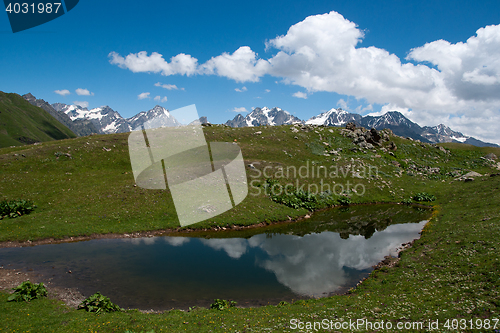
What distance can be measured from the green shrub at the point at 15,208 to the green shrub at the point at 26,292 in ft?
71.8

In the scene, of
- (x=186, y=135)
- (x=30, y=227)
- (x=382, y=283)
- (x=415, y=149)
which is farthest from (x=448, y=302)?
(x=415, y=149)

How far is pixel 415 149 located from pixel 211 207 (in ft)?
276

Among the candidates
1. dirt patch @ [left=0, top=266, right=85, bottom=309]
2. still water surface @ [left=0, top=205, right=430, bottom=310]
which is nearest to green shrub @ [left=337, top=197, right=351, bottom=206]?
still water surface @ [left=0, top=205, right=430, bottom=310]

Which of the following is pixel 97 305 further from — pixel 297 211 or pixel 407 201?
pixel 407 201

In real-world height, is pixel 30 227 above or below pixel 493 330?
above

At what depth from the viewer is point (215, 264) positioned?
2508 cm

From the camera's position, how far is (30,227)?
2969cm

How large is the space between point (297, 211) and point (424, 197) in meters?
32.7

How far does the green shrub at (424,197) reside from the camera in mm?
51812

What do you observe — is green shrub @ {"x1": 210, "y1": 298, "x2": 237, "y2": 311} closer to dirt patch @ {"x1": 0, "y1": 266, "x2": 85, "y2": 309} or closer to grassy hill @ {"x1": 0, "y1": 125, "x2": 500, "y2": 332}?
grassy hill @ {"x1": 0, "y1": 125, "x2": 500, "y2": 332}

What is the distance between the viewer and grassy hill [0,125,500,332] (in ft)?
48.0

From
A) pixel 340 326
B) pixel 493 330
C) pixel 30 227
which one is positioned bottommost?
pixel 340 326

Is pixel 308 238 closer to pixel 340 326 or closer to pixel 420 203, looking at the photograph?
pixel 340 326
